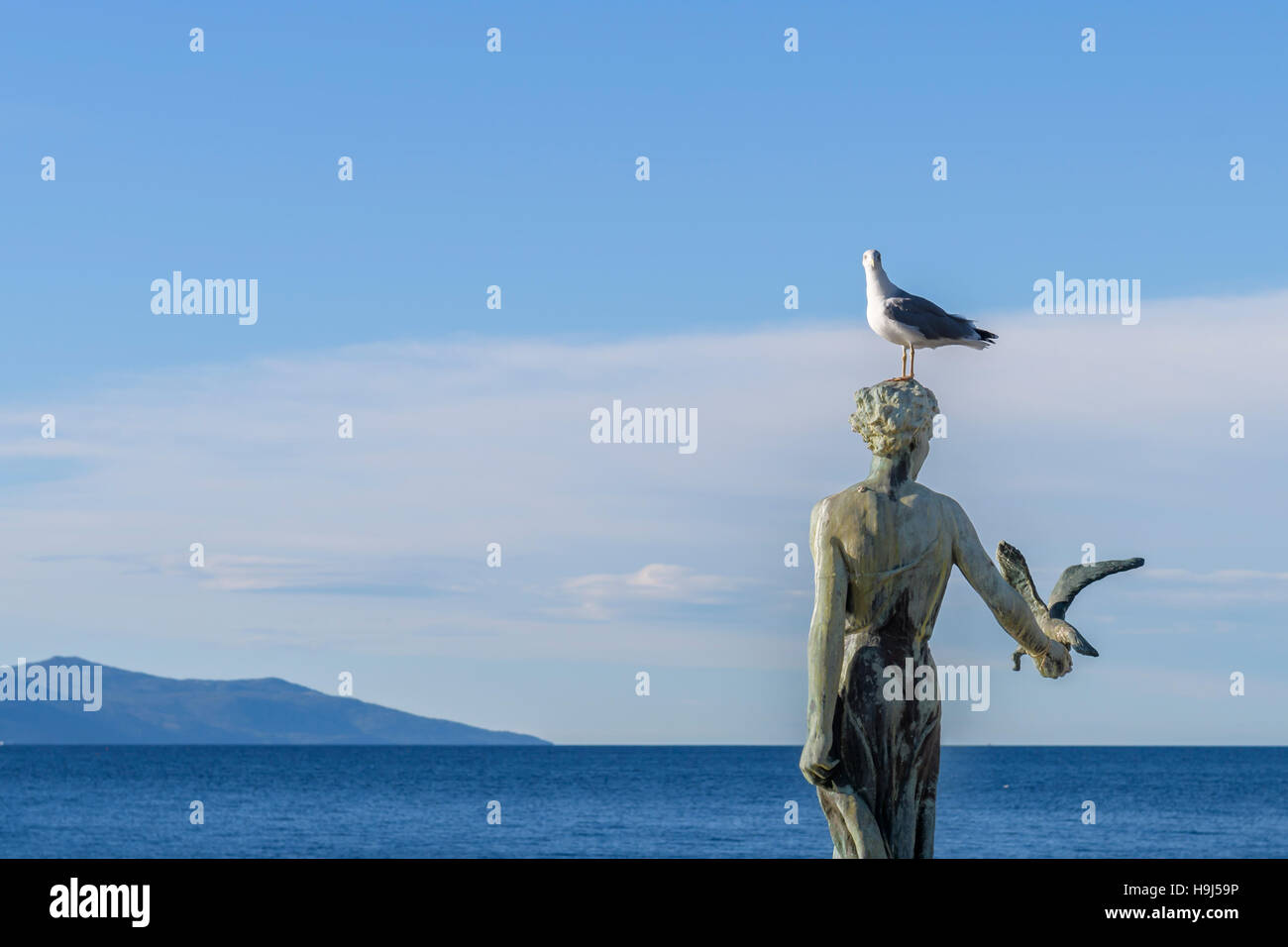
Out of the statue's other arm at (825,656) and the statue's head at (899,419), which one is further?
the statue's head at (899,419)

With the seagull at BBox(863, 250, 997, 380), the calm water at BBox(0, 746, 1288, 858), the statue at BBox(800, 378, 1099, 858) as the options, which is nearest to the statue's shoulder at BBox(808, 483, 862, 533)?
the statue at BBox(800, 378, 1099, 858)

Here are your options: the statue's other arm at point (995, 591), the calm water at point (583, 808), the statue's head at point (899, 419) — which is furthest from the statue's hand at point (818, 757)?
the calm water at point (583, 808)

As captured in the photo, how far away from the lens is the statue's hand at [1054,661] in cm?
871

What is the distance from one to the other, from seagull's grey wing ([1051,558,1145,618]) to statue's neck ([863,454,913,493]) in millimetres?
973

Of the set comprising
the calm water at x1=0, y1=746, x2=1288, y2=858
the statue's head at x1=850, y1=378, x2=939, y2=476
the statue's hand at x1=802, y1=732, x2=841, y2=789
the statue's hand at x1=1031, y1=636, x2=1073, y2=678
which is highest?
the statue's head at x1=850, y1=378, x2=939, y2=476

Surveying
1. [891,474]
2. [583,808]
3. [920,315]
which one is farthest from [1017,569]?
[583,808]

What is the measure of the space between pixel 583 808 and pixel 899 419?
316 feet

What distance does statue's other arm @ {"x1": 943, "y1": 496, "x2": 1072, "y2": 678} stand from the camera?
8.53 meters

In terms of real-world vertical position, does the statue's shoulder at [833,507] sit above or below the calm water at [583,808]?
above

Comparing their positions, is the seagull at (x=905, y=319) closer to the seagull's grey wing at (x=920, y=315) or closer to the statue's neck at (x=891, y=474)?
the seagull's grey wing at (x=920, y=315)

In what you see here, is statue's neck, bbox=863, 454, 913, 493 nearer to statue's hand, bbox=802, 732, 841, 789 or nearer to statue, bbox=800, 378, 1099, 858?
statue, bbox=800, 378, 1099, 858
